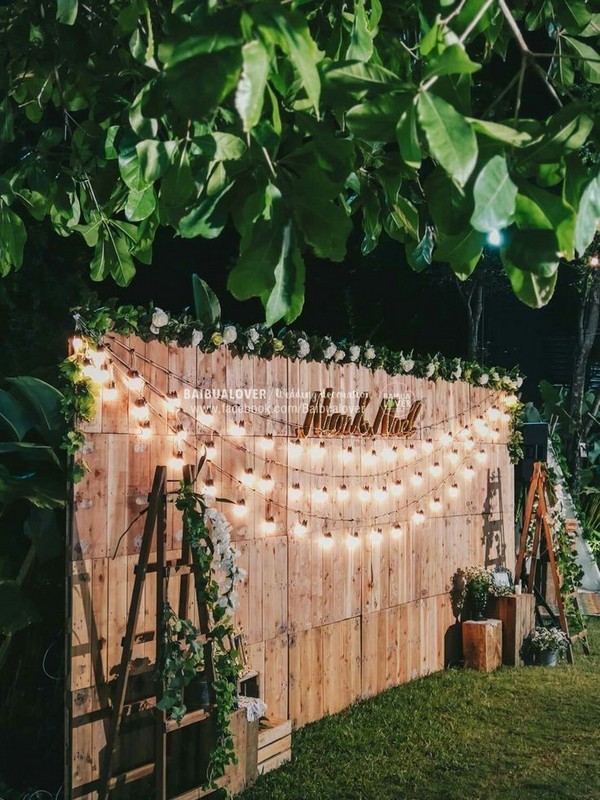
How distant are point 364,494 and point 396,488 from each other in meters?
0.46

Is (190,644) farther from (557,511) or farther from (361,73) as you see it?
(557,511)

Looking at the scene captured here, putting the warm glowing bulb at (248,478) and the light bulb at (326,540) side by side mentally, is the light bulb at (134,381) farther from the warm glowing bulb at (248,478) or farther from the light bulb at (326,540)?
the light bulb at (326,540)

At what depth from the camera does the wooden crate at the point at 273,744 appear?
5379 mm

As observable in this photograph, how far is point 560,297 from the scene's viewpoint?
52.2 ft

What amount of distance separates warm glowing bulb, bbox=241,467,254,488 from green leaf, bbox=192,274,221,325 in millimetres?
1004

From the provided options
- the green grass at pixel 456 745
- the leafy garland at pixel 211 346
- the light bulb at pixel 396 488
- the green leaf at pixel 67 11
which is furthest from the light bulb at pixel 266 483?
the green leaf at pixel 67 11

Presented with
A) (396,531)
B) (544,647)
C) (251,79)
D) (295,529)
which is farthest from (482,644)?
(251,79)

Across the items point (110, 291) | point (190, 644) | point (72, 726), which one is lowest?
point (72, 726)

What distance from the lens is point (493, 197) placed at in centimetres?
153

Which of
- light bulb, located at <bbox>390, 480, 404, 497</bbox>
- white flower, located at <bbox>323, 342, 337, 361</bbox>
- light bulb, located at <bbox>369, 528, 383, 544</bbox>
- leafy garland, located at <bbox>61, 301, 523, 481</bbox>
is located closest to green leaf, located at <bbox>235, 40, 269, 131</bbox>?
leafy garland, located at <bbox>61, 301, 523, 481</bbox>

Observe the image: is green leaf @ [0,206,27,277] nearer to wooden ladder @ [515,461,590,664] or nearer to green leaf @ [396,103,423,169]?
green leaf @ [396,103,423,169]

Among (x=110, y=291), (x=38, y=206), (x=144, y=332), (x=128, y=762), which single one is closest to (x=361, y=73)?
(x=38, y=206)

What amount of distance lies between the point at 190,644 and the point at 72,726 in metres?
0.72

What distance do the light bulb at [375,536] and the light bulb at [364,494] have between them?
262 mm
